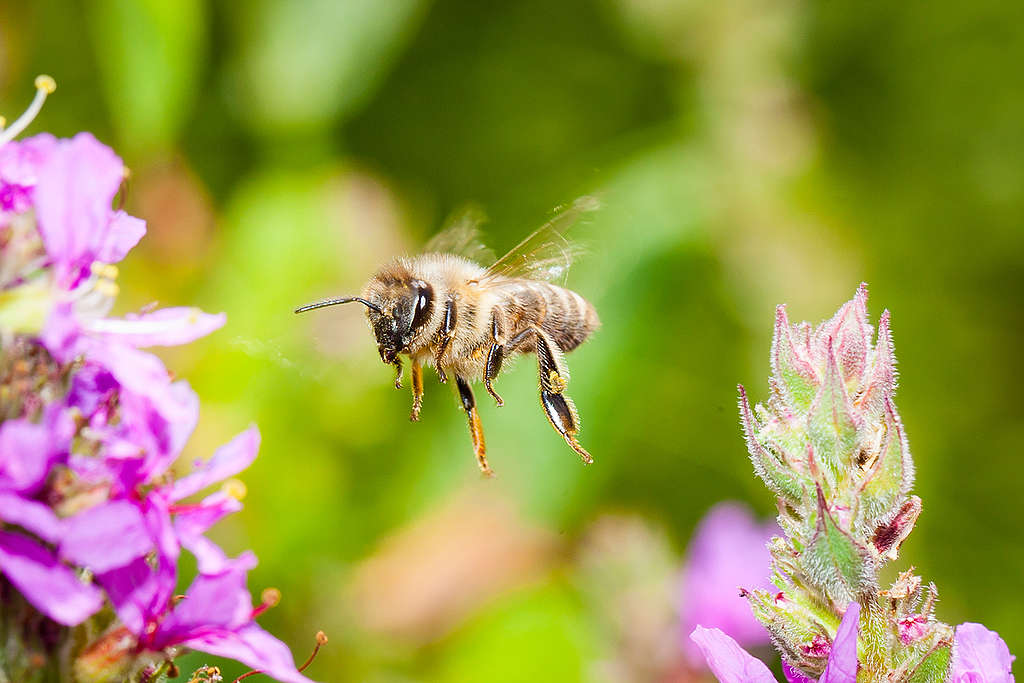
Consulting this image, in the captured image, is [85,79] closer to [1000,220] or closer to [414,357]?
[414,357]

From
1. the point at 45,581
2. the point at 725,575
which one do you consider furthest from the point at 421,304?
the point at 725,575

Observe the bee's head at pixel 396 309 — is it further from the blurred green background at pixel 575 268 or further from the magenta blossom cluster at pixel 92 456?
the magenta blossom cluster at pixel 92 456

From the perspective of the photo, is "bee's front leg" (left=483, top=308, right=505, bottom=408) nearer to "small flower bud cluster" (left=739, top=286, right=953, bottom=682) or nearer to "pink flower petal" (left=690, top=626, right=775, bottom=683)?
"small flower bud cluster" (left=739, top=286, right=953, bottom=682)

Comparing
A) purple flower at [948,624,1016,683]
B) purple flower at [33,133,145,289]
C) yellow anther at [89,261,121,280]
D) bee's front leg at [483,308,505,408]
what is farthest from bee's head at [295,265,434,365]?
purple flower at [948,624,1016,683]

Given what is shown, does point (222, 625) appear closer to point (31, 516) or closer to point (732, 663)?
point (31, 516)

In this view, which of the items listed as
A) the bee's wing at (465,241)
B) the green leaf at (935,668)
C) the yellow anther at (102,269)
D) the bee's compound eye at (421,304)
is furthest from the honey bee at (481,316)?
the green leaf at (935,668)
